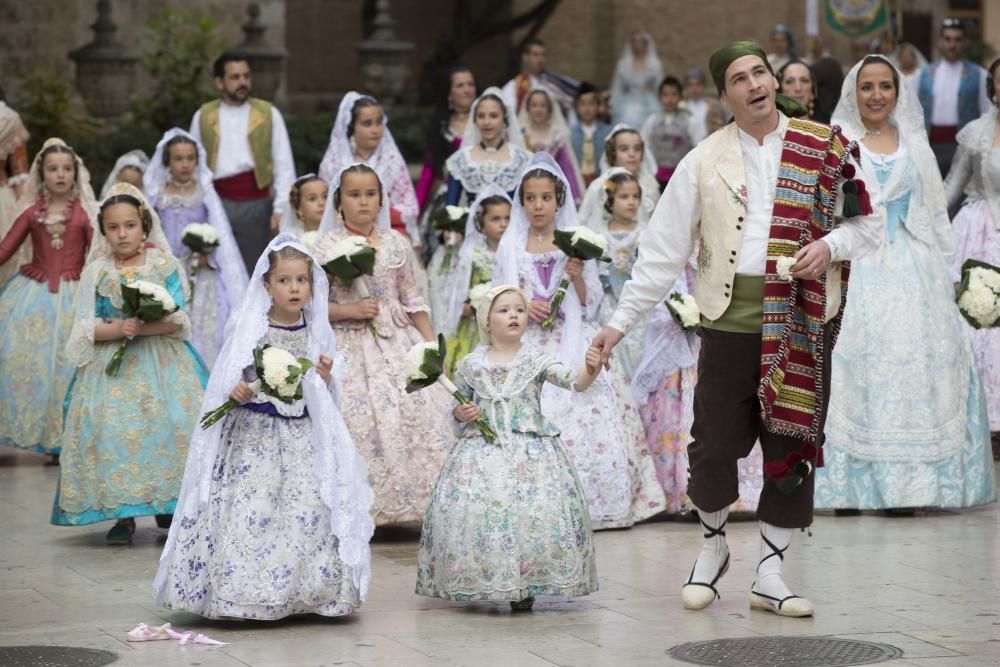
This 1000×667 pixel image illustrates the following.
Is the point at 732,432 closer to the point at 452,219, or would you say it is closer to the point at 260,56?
the point at 452,219

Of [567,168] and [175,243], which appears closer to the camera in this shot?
[175,243]

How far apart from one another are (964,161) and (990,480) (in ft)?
8.98

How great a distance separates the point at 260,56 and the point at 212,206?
9.33 metres

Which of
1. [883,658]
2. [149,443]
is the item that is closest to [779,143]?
[883,658]

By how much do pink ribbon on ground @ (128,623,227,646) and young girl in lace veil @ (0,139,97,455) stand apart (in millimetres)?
4612

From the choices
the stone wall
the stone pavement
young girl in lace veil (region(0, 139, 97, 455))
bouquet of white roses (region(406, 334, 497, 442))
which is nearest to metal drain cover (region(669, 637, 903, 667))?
the stone pavement

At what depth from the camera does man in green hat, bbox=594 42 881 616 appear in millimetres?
7562

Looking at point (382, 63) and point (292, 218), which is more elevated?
point (382, 63)

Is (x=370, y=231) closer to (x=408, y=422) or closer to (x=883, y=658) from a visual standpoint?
(x=408, y=422)

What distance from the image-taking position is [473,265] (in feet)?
36.3

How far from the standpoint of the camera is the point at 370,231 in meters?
10.1

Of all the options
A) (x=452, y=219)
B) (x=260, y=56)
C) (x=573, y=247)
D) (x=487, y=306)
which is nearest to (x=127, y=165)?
(x=452, y=219)

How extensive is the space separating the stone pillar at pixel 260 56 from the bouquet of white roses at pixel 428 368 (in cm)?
1425

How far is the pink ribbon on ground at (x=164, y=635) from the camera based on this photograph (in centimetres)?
737
